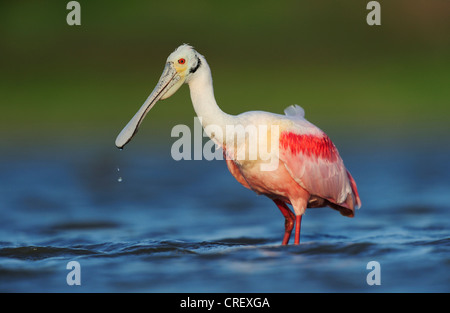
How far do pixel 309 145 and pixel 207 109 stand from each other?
4.71 feet

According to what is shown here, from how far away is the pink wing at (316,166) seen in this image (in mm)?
10367

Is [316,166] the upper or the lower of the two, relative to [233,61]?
lower

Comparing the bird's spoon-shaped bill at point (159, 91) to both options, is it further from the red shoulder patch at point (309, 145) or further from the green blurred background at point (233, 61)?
the green blurred background at point (233, 61)

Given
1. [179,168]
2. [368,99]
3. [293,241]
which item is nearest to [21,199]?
[179,168]

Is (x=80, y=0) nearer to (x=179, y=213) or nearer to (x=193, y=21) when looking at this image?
(x=193, y=21)

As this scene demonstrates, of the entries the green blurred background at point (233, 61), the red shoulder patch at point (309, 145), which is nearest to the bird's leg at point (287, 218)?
the red shoulder patch at point (309, 145)

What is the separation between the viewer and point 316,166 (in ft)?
35.2

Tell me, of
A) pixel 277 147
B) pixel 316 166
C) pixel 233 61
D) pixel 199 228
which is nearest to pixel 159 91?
pixel 277 147

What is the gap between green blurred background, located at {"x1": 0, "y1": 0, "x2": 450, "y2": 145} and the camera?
2677 cm

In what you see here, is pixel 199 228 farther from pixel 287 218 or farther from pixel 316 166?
pixel 316 166

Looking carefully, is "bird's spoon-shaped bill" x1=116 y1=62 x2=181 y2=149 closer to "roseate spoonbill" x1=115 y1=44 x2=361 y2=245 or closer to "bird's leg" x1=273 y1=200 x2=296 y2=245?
"roseate spoonbill" x1=115 y1=44 x2=361 y2=245

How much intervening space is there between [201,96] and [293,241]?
8.37 ft

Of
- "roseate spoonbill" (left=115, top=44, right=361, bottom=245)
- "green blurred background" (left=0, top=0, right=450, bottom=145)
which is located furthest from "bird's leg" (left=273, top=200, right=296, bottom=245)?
"green blurred background" (left=0, top=0, right=450, bottom=145)

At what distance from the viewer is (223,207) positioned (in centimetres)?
1484
